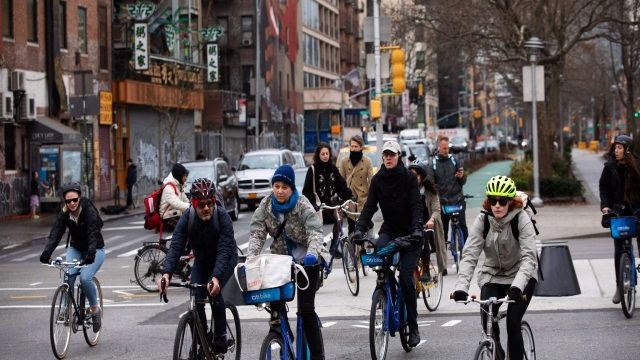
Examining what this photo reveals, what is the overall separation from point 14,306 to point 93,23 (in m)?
34.3

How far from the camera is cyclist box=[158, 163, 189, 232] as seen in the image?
57.1 ft

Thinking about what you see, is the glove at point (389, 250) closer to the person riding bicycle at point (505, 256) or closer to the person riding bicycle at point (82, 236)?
the person riding bicycle at point (505, 256)

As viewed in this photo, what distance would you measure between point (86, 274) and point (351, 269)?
456 cm

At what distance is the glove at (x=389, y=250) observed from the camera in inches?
436

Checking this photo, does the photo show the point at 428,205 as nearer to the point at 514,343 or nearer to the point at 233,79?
the point at 514,343

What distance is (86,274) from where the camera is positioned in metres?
12.4

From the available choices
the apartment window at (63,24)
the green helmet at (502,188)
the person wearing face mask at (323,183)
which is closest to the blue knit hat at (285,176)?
the green helmet at (502,188)

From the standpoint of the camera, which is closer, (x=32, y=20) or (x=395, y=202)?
(x=395, y=202)

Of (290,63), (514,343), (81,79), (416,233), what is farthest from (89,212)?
(290,63)

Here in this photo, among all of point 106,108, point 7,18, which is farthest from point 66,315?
point 106,108

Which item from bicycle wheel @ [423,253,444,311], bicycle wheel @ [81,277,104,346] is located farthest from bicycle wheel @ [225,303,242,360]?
bicycle wheel @ [423,253,444,311]

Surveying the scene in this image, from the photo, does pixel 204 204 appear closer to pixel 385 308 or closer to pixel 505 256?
pixel 385 308

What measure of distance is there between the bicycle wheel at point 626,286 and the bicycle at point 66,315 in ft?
18.6

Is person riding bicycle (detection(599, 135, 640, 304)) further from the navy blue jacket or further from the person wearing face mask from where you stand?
the navy blue jacket
